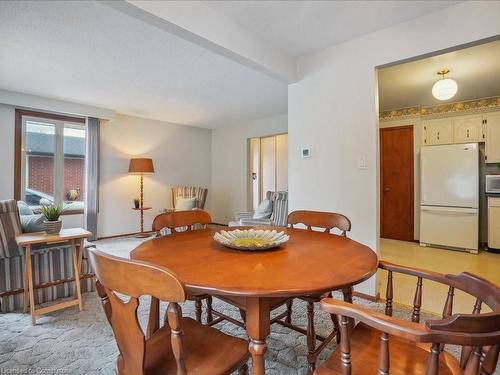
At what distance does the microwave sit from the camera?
3908 mm

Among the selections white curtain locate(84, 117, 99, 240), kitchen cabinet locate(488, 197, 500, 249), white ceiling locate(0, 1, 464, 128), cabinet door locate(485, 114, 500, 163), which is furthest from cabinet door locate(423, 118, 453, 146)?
white curtain locate(84, 117, 99, 240)

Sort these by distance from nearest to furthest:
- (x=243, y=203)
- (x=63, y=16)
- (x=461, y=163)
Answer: (x=63, y=16)
(x=461, y=163)
(x=243, y=203)

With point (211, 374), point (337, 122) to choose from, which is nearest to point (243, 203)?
point (337, 122)

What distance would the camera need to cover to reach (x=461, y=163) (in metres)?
4.05

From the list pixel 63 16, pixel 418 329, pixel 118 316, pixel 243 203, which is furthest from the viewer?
pixel 243 203

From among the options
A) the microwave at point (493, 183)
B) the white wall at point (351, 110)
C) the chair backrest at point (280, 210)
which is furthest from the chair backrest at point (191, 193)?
the microwave at point (493, 183)

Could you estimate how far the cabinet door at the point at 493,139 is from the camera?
3.96m

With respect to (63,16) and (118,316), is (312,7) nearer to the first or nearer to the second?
(63,16)

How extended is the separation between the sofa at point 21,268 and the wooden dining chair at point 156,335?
166 cm

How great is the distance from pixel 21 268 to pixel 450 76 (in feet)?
16.2

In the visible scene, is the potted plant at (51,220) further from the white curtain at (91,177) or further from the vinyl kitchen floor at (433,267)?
the vinyl kitchen floor at (433,267)

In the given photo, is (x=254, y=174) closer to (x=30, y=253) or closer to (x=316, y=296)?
(x=30, y=253)

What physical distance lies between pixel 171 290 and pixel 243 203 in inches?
207

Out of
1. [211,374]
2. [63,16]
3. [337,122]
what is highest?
[63,16]
